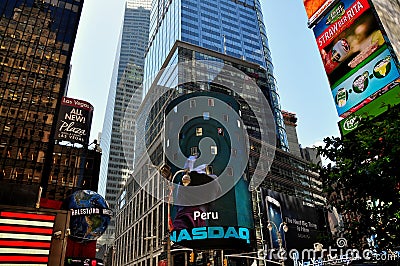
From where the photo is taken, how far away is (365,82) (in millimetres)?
27516

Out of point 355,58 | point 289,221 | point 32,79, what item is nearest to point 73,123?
point 355,58

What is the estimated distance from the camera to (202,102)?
5172cm

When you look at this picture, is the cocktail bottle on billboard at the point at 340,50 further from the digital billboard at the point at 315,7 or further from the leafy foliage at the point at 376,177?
the leafy foliage at the point at 376,177

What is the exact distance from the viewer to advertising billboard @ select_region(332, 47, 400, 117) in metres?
25.9

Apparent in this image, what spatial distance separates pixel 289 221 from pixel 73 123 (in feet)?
133

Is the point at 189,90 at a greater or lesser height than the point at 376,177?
greater

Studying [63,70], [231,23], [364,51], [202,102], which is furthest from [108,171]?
[364,51]

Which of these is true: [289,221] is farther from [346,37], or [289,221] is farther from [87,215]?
Answer: [87,215]

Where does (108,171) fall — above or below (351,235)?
above

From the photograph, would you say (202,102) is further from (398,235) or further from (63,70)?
(398,235)

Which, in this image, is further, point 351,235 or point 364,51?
point 364,51

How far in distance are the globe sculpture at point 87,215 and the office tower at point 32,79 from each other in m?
32.0

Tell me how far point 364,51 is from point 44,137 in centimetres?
5058

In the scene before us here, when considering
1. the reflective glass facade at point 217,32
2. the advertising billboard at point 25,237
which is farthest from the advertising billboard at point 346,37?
the reflective glass facade at point 217,32
